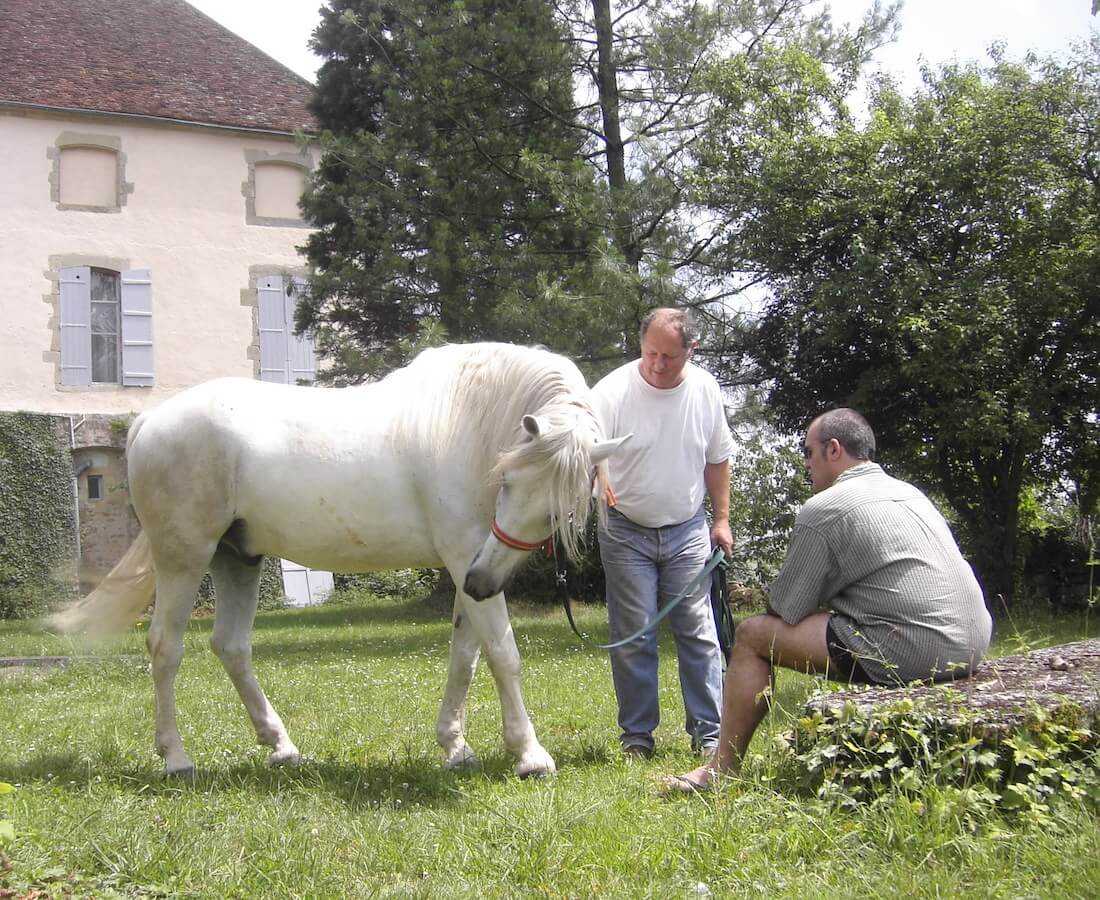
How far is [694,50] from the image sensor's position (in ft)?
47.1

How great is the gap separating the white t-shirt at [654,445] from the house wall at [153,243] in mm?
16620

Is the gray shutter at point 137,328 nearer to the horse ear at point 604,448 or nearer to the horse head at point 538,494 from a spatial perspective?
the horse head at point 538,494

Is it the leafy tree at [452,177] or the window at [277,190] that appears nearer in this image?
the leafy tree at [452,177]

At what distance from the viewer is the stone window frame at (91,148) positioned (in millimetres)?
20422

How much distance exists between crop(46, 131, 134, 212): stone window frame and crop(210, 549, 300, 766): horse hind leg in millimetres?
17472

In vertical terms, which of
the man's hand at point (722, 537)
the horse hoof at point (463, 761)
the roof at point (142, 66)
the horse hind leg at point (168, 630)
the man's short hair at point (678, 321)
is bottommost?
the horse hoof at point (463, 761)

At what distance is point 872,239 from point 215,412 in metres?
10.5

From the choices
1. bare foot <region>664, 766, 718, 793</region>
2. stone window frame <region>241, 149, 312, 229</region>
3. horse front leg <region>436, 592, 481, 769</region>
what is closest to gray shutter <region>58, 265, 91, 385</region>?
stone window frame <region>241, 149, 312, 229</region>

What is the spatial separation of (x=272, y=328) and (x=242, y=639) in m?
16.9

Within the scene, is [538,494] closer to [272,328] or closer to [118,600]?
[118,600]

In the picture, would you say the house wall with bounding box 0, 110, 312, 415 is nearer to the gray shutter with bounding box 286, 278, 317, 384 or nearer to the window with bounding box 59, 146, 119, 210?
the window with bounding box 59, 146, 119, 210

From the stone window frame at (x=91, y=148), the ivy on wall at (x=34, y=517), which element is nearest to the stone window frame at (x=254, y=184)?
the stone window frame at (x=91, y=148)

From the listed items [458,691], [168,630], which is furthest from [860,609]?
[168,630]

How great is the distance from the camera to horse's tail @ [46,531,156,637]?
5688mm
